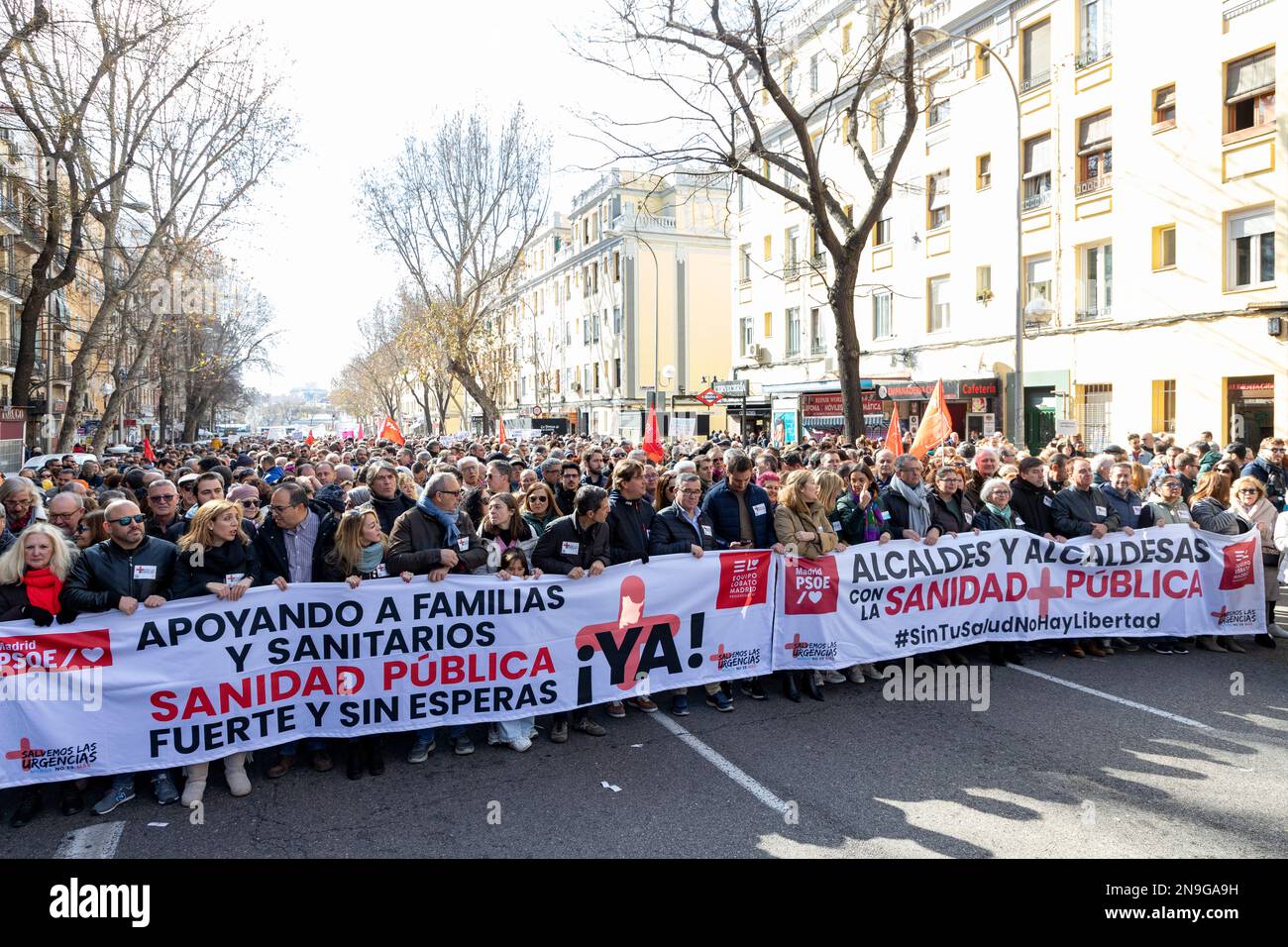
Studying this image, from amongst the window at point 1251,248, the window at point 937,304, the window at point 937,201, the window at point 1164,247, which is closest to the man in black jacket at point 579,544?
the window at point 1251,248

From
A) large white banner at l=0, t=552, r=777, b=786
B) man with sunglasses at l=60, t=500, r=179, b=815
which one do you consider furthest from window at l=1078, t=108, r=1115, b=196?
man with sunglasses at l=60, t=500, r=179, b=815

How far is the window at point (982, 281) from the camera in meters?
24.3

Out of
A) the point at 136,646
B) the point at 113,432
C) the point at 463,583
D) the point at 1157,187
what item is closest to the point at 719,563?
the point at 463,583

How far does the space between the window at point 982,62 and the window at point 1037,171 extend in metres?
2.65

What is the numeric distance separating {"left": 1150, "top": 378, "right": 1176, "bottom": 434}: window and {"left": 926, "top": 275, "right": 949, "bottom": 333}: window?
7.25m

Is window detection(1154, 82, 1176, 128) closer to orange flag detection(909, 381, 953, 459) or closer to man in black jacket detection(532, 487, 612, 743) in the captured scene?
orange flag detection(909, 381, 953, 459)

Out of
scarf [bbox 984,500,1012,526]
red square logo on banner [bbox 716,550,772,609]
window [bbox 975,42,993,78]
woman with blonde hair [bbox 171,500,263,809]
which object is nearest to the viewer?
woman with blonde hair [bbox 171,500,263,809]

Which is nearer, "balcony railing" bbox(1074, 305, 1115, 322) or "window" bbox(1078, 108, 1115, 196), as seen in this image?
"window" bbox(1078, 108, 1115, 196)

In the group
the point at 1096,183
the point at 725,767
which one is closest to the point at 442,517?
the point at 725,767

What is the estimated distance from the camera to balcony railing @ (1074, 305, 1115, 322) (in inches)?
829

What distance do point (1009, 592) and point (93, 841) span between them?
6.96m

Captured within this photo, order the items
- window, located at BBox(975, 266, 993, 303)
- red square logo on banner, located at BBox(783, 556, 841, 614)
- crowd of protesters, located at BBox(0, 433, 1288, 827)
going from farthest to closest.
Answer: window, located at BBox(975, 266, 993, 303), red square logo on banner, located at BBox(783, 556, 841, 614), crowd of protesters, located at BBox(0, 433, 1288, 827)

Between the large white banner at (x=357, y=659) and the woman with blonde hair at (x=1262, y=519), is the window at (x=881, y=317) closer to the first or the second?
the woman with blonde hair at (x=1262, y=519)

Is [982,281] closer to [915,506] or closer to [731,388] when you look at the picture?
[731,388]
